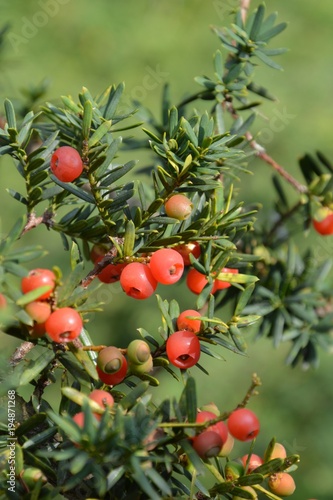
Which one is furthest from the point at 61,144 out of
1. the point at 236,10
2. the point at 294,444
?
the point at 294,444

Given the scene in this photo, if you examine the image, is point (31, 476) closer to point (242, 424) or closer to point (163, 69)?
point (242, 424)

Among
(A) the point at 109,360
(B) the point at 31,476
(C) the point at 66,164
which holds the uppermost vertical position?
(C) the point at 66,164

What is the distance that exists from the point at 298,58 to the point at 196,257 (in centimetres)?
184

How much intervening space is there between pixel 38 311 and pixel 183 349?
15 cm

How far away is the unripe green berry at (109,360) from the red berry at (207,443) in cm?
10

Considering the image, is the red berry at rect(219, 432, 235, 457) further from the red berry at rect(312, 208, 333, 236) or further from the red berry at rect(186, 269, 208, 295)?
the red berry at rect(312, 208, 333, 236)

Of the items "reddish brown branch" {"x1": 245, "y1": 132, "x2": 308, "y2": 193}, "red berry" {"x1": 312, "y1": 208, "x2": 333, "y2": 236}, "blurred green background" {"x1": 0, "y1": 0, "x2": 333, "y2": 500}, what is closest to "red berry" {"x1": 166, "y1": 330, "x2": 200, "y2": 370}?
"reddish brown branch" {"x1": 245, "y1": 132, "x2": 308, "y2": 193}

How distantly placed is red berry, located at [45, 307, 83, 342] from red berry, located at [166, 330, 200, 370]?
102mm

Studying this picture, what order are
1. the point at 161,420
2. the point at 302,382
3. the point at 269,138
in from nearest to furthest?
the point at 161,420 → the point at 302,382 → the point at 269,138

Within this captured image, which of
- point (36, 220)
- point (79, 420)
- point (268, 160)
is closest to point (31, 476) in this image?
point (79, 420)

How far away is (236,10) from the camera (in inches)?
37.2

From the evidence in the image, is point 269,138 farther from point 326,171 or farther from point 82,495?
point 82,495

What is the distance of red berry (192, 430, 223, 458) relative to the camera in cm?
58

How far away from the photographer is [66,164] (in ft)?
2.17
